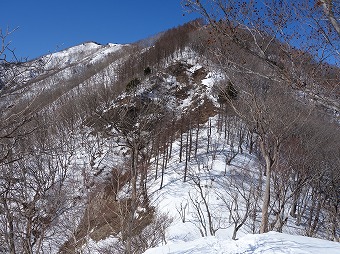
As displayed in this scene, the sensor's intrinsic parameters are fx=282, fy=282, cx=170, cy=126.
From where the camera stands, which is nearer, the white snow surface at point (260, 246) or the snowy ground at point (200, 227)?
the white snow surface at point (260, 246)

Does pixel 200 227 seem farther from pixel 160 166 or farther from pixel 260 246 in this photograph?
pixel 260 246

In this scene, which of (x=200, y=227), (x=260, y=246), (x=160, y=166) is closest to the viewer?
(x=260, y=246)

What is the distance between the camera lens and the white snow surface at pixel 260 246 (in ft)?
17.1

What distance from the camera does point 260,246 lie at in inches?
223

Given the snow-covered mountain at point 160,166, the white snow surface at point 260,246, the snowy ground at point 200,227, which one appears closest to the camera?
the white snow surface at point 260,246

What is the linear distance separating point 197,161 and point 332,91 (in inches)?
1152

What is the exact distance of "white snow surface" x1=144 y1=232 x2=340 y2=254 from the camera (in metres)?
5.20

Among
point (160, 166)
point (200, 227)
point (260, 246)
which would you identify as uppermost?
point (160, 166)

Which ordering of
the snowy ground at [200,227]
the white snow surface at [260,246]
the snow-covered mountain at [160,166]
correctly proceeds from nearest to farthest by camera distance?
the white snow surface at [260,246] < the snowy ground at [200,227] < the snow-covered mountain at [160,166]

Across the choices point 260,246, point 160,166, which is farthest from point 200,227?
point 260,246

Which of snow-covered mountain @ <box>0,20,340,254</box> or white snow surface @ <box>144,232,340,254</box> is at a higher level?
snow-covered mountain @ <box>0,20,340,254</box>

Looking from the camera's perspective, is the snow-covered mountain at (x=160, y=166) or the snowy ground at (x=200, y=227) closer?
the snowy ground at (x=200, y=227)

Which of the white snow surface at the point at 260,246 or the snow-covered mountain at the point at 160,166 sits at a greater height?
the snow-covered mountain at the point at 160,166

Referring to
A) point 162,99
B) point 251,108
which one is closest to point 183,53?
point 162,99
